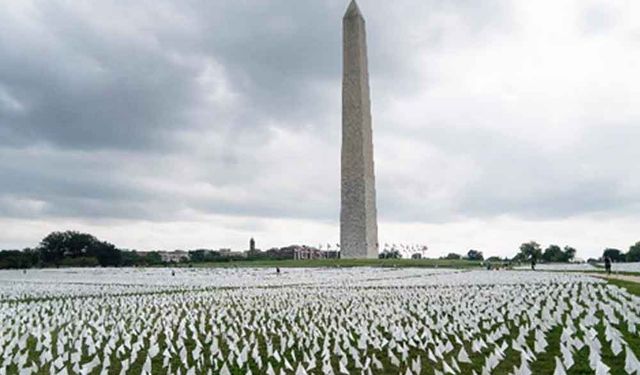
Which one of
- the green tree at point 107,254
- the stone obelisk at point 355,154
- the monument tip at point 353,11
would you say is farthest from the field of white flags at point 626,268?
the green tree at point 107,254

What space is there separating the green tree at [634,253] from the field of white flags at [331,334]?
66.8 metres

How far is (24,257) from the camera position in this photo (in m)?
76.4

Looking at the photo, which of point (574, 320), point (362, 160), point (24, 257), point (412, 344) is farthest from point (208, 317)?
point (24, 257)

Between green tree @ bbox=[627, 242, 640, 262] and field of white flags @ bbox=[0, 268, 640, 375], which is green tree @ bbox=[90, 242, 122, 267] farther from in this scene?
green tree @ bbox=[627, 242, 640, 262]

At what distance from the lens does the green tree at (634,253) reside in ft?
248

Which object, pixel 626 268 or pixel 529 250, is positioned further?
pixel 529 250

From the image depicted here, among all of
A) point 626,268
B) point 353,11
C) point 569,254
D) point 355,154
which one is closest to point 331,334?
point 626,268

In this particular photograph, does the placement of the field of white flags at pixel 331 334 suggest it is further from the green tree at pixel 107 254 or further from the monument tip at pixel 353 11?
the green tree at pixel 107 254

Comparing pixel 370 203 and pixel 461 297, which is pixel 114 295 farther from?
pixel 370 203

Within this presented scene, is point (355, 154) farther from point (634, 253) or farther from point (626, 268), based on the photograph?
point (634, 253)

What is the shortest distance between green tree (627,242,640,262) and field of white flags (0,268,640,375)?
66755mm

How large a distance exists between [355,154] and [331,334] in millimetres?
45882

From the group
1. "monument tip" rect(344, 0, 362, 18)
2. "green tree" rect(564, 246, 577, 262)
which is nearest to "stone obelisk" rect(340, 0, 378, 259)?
"monument tip" rect(344, 0, 362, 18)

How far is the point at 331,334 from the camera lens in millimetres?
10508
